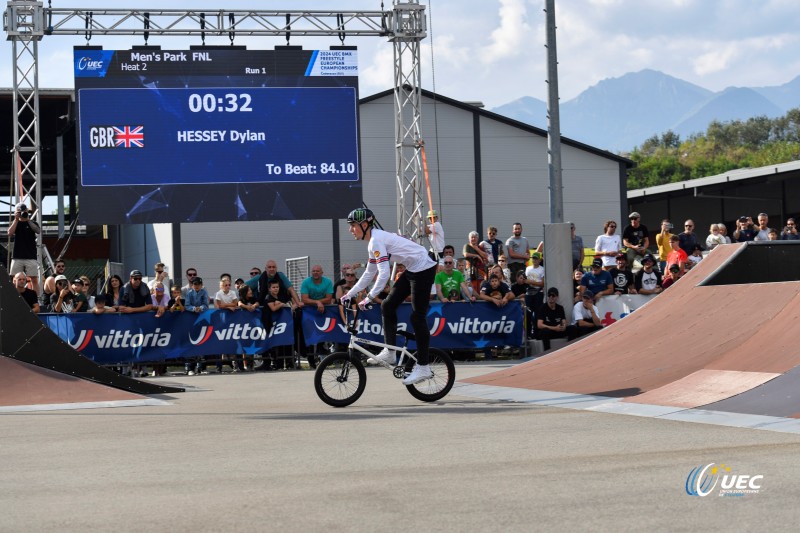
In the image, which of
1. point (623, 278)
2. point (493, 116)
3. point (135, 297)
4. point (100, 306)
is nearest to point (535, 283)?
point (623, 278)

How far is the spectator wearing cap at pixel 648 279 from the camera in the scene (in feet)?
63.2

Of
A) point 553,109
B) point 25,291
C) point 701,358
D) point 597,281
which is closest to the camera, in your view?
point 701,358

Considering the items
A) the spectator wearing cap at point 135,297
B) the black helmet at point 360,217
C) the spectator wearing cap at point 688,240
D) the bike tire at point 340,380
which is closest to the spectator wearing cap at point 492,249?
the spectator wearing cap at point 688,240

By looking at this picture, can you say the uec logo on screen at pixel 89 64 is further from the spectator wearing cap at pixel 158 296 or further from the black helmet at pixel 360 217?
the black helmet at pixel 360 217

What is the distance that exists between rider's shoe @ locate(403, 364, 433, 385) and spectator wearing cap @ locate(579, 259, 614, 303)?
895 cm

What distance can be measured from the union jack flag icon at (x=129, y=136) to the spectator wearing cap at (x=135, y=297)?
6.23 meters

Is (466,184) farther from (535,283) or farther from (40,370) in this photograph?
(40,370)

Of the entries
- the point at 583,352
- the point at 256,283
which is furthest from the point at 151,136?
the point at 583,352

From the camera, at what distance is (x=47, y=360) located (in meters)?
12.3

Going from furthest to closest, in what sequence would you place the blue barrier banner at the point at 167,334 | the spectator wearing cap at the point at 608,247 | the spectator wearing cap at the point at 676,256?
the spectator wearing cap at the point at 608,247, the spectator wearing cap at the point at 676,256, the blue barrier banner at the point at 167,334

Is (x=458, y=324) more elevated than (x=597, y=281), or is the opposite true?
(x=597, y=281)

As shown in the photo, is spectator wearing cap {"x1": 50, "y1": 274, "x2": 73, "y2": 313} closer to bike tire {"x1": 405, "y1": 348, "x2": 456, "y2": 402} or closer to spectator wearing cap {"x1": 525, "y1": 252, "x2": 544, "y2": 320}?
spectator wearing cap {"x1": 525, "y1": 252, "x2": 544, "y2": 320}

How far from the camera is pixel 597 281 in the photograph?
19.4 metres

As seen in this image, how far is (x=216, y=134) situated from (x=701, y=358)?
607 inches
